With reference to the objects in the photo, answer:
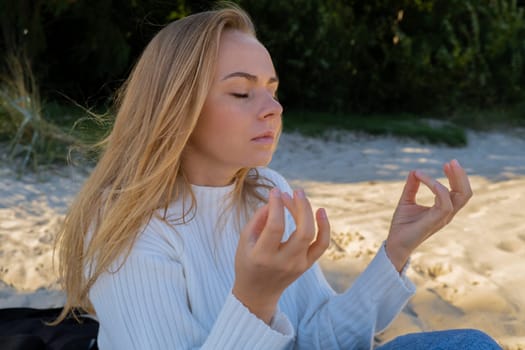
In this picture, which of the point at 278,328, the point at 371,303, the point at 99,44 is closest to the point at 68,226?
the point at 278,328

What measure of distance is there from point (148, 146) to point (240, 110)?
230 mm

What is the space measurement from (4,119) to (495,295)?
430cm

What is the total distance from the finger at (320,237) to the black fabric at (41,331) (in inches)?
53.5

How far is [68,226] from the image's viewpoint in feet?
5.32

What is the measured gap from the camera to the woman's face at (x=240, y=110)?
4.79 ft

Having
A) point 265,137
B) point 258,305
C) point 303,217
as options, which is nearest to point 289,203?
point 303,217

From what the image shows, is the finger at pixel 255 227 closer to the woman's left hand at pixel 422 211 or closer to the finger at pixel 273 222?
the finger at pixel 273 222

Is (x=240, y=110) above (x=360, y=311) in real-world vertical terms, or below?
above

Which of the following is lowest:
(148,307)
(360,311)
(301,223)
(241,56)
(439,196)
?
(360,311)

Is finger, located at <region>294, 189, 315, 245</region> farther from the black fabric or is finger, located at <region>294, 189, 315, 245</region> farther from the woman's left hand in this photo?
the black fabric

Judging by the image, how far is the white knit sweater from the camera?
4.08ft

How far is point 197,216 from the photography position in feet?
5.30

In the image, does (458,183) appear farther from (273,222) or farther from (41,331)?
(41,331)

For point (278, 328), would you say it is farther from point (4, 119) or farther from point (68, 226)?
point (4, 119)
